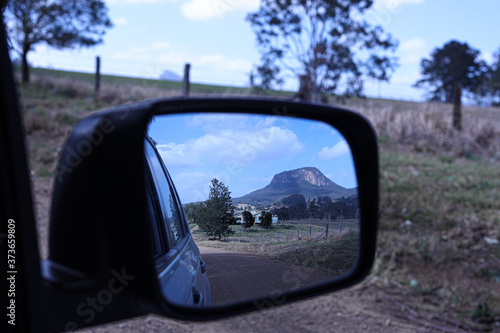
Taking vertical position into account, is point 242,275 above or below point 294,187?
below

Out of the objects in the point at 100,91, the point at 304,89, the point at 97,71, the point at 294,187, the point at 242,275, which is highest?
the point at 304,89

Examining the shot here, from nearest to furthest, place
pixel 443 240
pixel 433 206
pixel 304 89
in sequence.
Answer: pixel 443 240 < pixel 433 206 < pixel 304 89

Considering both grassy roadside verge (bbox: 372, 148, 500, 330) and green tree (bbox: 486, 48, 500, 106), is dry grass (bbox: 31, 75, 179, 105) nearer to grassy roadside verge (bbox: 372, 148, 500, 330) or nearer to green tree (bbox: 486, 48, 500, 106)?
grassy roadside verge (bbox: 372, 148, 500, 330)

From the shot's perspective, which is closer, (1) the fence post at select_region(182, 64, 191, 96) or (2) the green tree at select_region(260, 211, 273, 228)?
(2) the green tree at select_region(260, 211, 273, 228)

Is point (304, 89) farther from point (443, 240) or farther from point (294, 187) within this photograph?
point (294, 187)

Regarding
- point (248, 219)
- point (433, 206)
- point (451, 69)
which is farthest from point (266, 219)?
point (451, 69)

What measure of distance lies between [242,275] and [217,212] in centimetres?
26

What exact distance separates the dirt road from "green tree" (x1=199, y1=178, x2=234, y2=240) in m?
0.09

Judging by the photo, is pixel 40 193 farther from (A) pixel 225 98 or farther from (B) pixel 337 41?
(B) pixel 337 41

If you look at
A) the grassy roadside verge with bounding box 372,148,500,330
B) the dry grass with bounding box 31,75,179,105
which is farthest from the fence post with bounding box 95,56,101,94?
the grassy roadside verge with bounding box 372,148,500,330

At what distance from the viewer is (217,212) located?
1269 millimetres

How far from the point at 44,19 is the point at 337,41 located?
40.4 ft

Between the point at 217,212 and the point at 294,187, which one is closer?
the point at 217,212

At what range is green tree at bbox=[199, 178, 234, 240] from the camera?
1233mm
